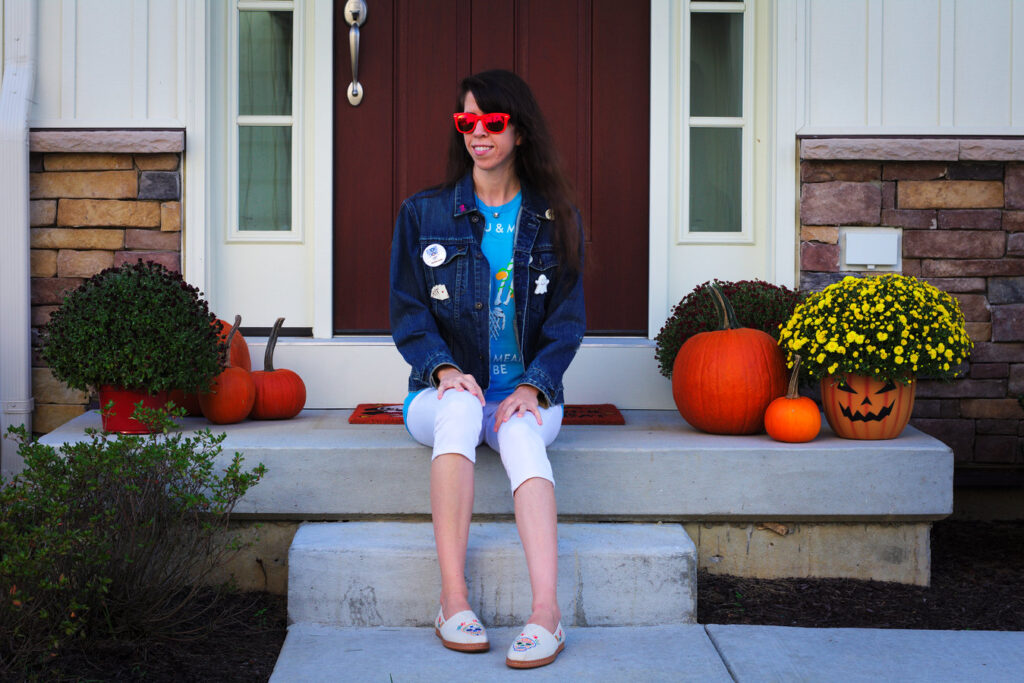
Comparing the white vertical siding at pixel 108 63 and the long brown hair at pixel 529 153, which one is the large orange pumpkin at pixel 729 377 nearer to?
the long brown hair at pixel 529 153

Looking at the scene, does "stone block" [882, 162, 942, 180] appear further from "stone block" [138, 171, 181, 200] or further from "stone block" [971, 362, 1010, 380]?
"stone block" [138, 171, 181, 200]

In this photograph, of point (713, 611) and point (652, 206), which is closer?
point (713, 611)

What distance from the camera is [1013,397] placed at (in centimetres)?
383

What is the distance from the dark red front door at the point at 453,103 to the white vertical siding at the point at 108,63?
0.65 meters

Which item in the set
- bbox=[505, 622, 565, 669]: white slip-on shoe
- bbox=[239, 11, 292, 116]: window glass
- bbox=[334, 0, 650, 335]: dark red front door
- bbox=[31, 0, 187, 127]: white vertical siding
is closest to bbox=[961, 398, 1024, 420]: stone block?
bbox=[334, 0, 650, 335]: dark red front door

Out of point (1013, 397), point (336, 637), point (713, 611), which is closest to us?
point (336, 637)

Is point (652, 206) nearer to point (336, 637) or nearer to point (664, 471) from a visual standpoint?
point (664, 471)

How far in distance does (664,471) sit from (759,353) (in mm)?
506

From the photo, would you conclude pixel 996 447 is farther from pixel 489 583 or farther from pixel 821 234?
pixel 489 583

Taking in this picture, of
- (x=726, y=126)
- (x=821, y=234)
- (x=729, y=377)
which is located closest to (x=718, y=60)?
(x=726, y=126)

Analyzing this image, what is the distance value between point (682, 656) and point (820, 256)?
6.00 ft

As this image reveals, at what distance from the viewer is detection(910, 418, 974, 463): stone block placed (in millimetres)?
3820

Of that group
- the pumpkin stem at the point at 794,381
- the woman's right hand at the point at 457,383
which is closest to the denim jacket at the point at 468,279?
the woman's right hand at the point at 457,383

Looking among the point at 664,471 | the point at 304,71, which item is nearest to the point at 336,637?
the point at 664,471
